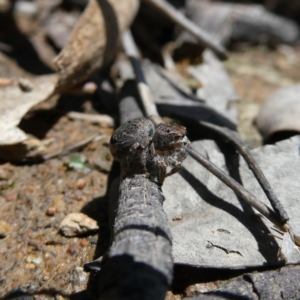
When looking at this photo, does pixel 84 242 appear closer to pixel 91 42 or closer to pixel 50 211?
pixel 50 211

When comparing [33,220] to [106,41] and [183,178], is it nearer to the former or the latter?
[183,178]

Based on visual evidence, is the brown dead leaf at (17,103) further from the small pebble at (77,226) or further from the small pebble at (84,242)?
the small pebble at (84,242)

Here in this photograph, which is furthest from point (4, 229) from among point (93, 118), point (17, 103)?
point (93, 118)

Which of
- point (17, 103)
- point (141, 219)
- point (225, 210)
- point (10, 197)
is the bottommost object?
point (10, 197)

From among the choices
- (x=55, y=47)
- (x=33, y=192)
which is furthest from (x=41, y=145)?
(x=55, y=47)

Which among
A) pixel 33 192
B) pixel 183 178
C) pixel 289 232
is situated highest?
pixel 289 232

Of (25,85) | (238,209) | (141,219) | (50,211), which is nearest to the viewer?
(141,219)

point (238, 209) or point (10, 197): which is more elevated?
point (238, 209)

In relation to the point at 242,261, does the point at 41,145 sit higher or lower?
lower
